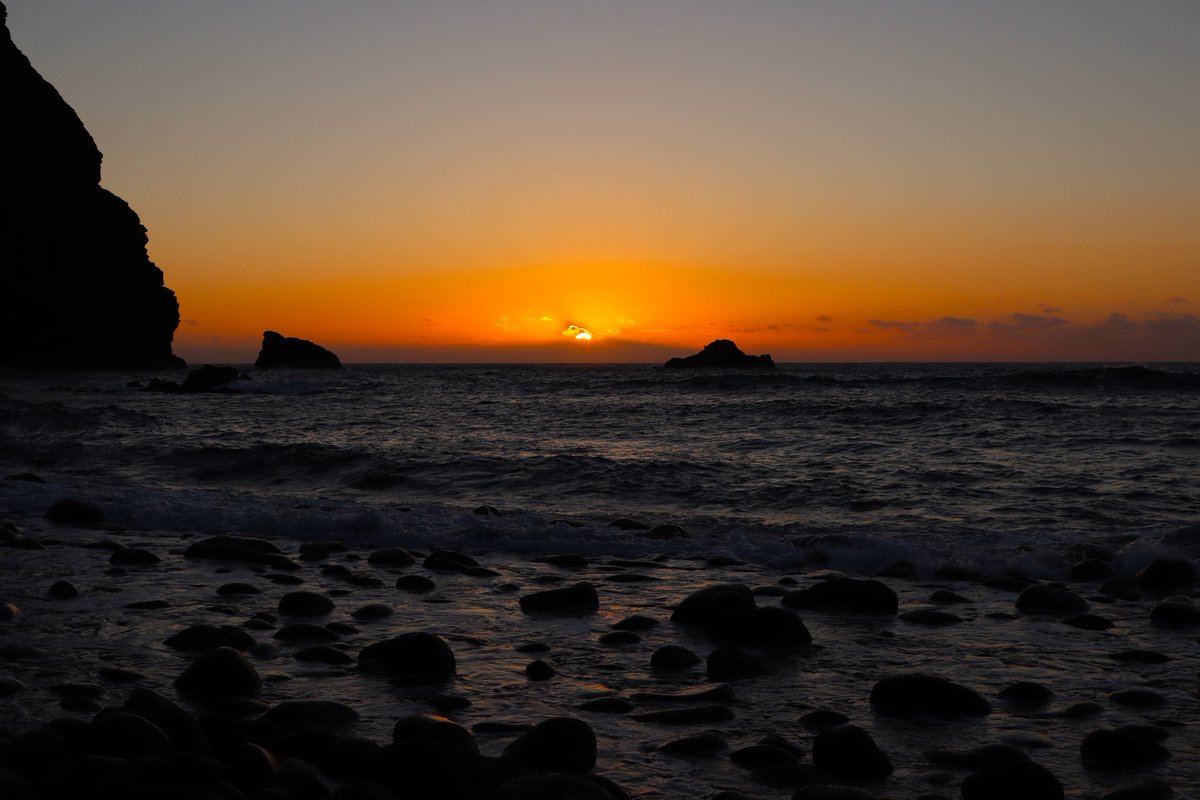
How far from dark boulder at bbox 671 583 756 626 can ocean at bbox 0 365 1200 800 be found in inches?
5.1

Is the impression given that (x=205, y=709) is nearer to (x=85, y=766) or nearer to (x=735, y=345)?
(x=85, y=766)

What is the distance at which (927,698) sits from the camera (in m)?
5.16

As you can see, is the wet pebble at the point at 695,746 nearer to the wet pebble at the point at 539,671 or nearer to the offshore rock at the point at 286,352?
the wet pebble at the point at 539,671

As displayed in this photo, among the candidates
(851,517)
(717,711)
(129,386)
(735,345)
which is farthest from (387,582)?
(735,345)

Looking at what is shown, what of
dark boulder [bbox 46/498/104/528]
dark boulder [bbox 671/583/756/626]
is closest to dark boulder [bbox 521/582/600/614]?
dark boulder [bbox 671/583/756/626]

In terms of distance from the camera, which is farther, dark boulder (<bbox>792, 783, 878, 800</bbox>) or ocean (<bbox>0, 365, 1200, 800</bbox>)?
ocean (<bbox>0, 365, 1200, 800</bbox>)

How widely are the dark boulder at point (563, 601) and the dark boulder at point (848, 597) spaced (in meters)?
1.63

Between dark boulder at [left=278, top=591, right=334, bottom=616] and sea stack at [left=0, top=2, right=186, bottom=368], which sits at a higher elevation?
sea stack at [left=0, top=2, right=186, bottom=368]

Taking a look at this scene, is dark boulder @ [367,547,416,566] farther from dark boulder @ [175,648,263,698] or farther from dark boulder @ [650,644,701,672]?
dark boulder @ [650,644,701,672]

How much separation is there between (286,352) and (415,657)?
371ft

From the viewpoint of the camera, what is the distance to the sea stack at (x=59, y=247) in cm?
6006

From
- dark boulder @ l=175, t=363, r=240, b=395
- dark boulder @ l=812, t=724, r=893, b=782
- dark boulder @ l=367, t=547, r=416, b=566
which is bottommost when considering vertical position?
dark boulder @ l=367, t=547, r=416, b=566

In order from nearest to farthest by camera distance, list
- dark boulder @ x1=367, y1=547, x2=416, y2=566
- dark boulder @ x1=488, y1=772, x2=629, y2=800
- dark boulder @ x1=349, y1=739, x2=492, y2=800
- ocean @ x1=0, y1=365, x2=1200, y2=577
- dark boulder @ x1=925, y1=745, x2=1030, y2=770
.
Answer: dark boulder @ x1=488, y1=772, x2=629, y2=800 → dark boulder @ x1=349, y1=739, x2=492, y2=800 → dark boulder @ x1=925, y1=745, x2=1030, y2=770 → dark boulder @ x1=367, y1=547, x2=416, y2=566 → ocean @ x1=0, y1=365, x2=1200, y2=577

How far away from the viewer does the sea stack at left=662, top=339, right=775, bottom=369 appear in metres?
98.9
